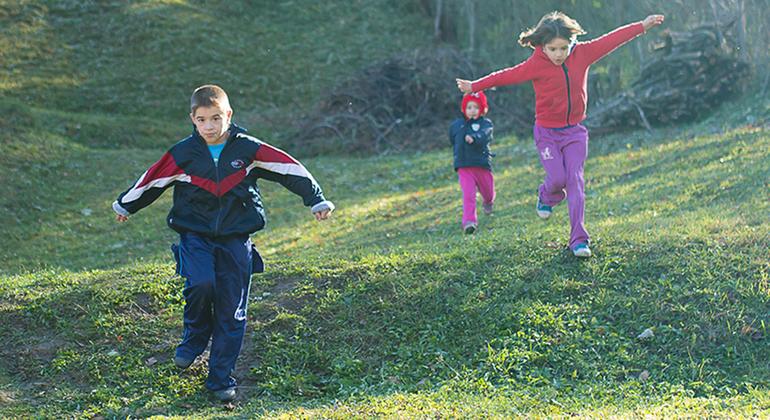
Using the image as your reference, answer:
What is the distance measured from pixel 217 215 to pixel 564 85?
3350mm

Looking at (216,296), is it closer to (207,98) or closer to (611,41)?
(207,98)

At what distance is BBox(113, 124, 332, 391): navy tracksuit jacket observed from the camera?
585 cm

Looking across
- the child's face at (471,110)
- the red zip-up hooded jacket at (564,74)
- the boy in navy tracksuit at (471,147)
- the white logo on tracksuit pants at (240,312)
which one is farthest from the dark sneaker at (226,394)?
the child's face at (471,110)

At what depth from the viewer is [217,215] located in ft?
19.3

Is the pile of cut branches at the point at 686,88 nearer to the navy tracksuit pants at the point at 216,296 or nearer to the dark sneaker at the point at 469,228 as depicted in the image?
the dark sneaker at the point at 469,228

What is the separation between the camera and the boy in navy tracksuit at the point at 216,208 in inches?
229

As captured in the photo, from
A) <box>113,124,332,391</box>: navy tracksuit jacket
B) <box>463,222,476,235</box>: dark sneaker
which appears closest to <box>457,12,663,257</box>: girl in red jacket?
<box>113,124,332,391</box>: navy tracksuit jacket

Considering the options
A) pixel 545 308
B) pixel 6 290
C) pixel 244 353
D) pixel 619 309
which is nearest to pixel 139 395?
pixel 244 353

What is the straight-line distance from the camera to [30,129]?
18781 millimetres

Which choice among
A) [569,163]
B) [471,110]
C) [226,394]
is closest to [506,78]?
[569,163]

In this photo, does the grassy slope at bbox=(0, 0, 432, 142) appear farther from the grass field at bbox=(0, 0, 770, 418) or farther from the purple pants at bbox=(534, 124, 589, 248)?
the purple pants at bbox=(534, 124, 589, 248)

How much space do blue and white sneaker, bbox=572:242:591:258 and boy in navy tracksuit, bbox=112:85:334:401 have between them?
2679 millimetres

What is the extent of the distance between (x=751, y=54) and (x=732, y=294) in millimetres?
13912

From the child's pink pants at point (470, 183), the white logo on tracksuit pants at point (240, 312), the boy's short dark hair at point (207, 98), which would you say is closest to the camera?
the boy's short dark hair at point (207, 98)
